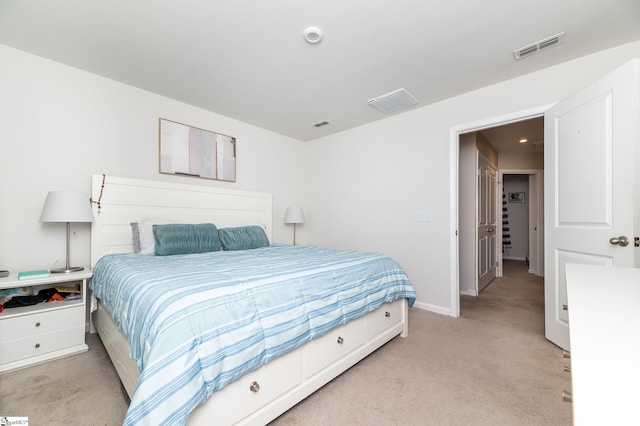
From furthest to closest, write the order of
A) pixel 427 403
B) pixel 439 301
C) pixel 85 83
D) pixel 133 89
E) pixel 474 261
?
pixel 474 261 → pixel 439 301 → pixel 133 89 → pixel 85 83 → pixel 427 403

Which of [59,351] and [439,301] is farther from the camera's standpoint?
[439,301]

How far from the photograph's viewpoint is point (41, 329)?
209cm

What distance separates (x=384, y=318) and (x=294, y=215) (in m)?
2.38

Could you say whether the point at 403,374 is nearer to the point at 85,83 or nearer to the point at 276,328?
the point at 276,328

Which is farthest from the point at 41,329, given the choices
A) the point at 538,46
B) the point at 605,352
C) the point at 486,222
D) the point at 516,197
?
the point at 516,197

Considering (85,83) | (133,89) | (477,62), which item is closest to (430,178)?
(477,62)

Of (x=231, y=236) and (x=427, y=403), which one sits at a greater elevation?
(x=231, y=236)

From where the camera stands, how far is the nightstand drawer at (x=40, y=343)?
1.95 metres

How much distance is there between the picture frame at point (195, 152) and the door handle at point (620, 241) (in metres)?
3.76

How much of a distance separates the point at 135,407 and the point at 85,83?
3000 mm

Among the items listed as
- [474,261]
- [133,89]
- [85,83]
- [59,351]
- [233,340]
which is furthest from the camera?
[474,261]

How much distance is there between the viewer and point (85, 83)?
261cm

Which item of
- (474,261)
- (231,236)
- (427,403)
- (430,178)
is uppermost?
(430,178)

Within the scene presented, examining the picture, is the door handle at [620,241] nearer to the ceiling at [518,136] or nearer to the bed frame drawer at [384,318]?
the bed frame drawer at [384,318]
